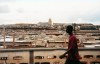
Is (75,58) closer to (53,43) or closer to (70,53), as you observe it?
(70,53)

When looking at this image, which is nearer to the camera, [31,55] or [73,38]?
[73,38]

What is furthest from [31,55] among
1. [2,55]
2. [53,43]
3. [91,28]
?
[91,28]

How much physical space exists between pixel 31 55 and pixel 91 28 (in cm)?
8999

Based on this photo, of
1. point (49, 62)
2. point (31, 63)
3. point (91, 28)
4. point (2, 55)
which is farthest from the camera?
point (91, 28)

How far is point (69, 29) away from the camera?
6.40 metres

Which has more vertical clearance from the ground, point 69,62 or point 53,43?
point 69,62

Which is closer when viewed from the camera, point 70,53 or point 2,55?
point 70,53

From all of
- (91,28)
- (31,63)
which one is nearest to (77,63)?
(31,63)

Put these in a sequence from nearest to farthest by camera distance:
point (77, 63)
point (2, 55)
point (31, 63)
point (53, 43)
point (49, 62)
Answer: point (77, 63) < point (31, 63) < point (2, 55) < point (49, 62) < point (53, 43)

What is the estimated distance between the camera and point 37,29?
99.6 m

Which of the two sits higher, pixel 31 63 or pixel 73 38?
pixel 73 38

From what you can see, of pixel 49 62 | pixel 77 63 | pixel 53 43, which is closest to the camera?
pixel 77 63

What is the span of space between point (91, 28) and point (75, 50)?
92.7 meters

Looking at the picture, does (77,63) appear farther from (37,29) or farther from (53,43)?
(37,29)
